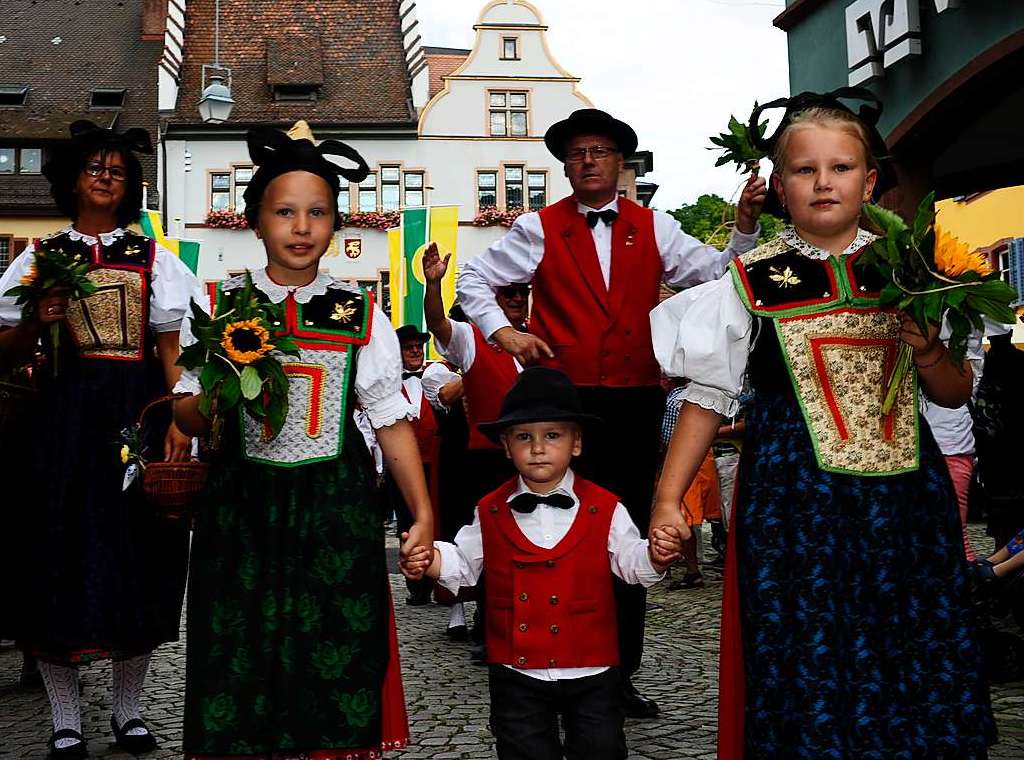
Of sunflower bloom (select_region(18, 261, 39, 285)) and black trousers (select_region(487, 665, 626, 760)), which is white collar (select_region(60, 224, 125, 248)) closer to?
sunflower bloom (select_region(18, 261, 39, 285))

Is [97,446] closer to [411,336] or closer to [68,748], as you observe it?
[68,748]

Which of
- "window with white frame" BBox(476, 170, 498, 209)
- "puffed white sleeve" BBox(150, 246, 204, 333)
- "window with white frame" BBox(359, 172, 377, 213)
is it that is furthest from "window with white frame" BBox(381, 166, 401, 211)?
"puffed white sleeve" BBox(150, 246, 204, 333)

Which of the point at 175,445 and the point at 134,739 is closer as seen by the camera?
the point at 175,445

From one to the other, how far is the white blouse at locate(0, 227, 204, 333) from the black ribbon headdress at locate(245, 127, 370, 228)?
114cm

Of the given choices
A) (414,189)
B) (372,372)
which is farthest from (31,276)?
(414,189)

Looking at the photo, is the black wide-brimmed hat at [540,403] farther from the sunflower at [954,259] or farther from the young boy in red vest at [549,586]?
the sunflower at [954,259]

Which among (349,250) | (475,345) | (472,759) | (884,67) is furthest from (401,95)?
(472,759)

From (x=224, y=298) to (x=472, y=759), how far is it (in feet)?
6.52

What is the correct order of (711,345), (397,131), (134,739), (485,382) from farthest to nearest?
(397,131), (485,382), (134,739), (711,345)

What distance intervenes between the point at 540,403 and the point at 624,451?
1.22 meters

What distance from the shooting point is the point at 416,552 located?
12.2 feet

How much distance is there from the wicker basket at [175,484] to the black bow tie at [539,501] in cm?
→ 99

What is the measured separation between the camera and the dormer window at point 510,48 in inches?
1452

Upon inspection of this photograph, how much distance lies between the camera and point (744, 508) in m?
3.41
